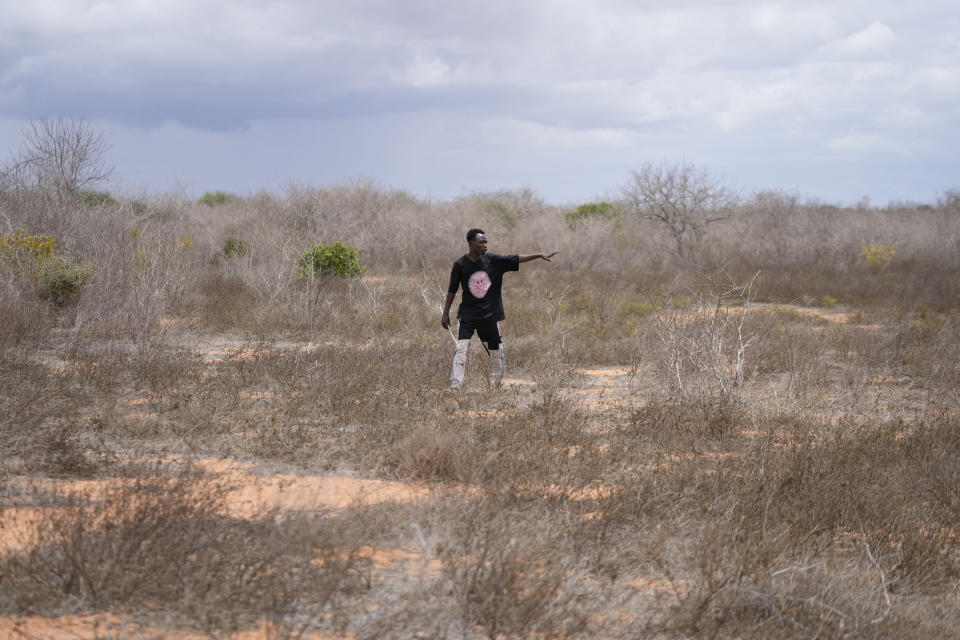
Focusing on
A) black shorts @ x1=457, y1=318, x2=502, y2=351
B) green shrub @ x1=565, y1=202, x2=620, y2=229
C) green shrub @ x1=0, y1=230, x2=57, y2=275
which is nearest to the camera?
black shorts @ x1=457, y1=318, x2=502, y2=351

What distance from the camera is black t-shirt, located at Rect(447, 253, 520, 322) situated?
7340mm

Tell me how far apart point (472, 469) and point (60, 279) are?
30.8 ft

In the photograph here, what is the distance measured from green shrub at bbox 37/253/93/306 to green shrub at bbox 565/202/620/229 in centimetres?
1846

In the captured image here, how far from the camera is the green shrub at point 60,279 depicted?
11281mm

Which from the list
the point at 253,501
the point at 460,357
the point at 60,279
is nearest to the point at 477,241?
the point at 460,357

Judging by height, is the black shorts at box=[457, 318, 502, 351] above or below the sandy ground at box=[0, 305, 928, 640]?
above

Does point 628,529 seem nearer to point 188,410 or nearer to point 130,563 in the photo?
point 130,563

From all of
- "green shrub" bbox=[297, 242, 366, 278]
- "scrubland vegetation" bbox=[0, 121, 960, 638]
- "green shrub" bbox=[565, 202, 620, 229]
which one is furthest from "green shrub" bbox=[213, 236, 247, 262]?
"green shrub" bbox=[565, 202, 620, 229]

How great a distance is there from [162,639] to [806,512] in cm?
367

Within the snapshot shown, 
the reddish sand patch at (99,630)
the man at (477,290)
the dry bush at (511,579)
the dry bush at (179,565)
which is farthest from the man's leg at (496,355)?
the reddish sand patch at (99,630)

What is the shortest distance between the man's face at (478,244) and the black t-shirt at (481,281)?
100 mm

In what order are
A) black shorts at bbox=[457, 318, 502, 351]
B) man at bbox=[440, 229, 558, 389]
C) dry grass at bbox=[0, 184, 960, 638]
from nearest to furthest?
dry grass at bbox=[0, 184, 960, 638]
man at bbox=[440, 229, 558, 389]
black shorts at bbox=[457, 318, 502, 351]

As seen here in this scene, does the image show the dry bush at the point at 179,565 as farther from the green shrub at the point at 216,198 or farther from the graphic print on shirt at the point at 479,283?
the green shrub at the point at 216,198

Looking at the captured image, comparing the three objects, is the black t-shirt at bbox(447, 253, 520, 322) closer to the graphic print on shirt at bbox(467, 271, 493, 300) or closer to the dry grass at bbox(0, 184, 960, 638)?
the graphic print on shirt at bbox(467, 271, 493, 300)
